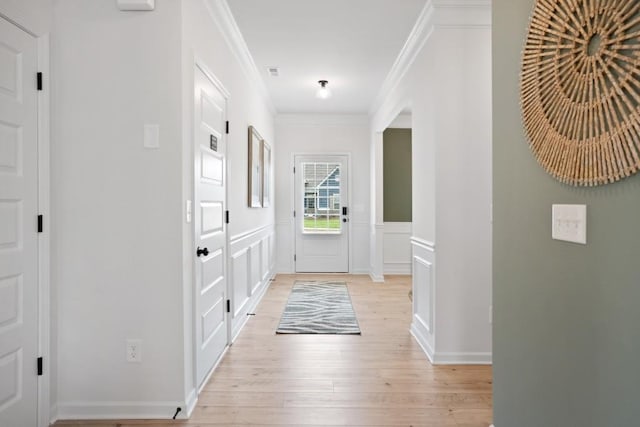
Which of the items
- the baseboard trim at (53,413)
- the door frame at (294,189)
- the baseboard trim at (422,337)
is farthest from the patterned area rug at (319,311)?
the baseboard trim at (53,413)

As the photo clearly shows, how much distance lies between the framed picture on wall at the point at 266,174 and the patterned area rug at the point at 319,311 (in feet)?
4.32

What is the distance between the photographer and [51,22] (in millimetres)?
2049

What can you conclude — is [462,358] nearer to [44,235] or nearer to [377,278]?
[44,235]

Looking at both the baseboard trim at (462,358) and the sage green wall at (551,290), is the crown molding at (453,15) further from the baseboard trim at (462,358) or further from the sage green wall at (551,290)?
the baseboard trim at (462,358)

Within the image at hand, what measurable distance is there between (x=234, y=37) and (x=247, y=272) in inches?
89.6

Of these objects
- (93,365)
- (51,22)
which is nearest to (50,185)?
(51,22)

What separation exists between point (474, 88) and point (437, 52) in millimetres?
388

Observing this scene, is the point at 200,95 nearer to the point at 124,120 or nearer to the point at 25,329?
the point at 124,120

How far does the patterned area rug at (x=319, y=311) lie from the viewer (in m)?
3.61

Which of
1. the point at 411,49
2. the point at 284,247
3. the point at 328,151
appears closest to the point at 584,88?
the point at 411,49

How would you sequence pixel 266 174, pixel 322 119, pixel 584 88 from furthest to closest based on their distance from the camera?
1. pixel 322 119
2. pixel 266 174
3. pixel 584 88

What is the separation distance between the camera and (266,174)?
5.44m

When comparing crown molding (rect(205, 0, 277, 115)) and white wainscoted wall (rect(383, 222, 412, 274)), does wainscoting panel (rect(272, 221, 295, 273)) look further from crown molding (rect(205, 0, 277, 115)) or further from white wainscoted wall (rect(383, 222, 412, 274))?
crown molding (rect(205, 0, 277, 115))

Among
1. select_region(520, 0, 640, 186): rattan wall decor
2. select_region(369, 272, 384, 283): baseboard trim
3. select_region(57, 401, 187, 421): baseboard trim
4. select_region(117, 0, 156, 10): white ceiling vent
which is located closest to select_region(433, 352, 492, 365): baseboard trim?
select_region(57, 401, 187, 421): baseboard trim
